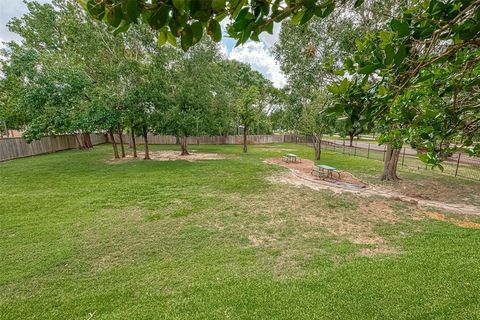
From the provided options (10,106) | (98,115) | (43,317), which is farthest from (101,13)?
(10,106)

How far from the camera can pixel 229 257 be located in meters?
4.14

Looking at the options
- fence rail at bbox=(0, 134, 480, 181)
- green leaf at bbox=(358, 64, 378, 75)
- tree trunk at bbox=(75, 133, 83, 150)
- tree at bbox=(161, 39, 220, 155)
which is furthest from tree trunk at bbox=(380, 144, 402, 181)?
tree trunk at bbox=(75, 133, 83, 150)

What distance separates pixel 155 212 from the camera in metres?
6.38

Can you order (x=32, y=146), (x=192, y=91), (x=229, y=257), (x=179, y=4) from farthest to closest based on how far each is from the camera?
1. (x=32, y=146)
2. (x=192, y=91)
3. (x=229, y=257)
4. (x=179, y=4)

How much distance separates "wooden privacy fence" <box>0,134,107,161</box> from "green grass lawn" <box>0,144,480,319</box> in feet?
30.1

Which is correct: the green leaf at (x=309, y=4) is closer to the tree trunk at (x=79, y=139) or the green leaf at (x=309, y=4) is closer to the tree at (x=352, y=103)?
the tree at (x=352, y=103)

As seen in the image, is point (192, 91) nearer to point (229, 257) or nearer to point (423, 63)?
point (229, 257)

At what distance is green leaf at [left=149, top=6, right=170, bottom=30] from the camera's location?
652 millimetres

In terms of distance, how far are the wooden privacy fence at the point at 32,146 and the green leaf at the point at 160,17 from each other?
764 inches

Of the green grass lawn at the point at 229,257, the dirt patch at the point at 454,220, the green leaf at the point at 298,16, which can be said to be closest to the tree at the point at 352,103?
the green leaf at the point at 298,16

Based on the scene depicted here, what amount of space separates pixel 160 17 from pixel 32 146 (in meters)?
21.3

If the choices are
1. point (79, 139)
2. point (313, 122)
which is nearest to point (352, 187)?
point (313, 122)

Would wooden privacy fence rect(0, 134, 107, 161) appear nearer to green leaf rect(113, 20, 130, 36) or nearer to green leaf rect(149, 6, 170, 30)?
green leaf rect(113, 20, 130, 36)

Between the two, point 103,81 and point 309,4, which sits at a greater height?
point 103,81
